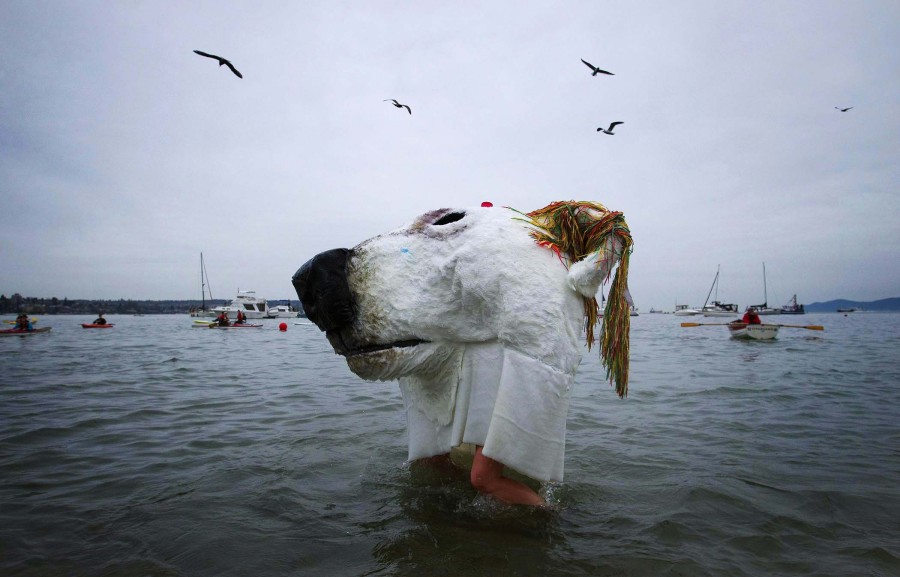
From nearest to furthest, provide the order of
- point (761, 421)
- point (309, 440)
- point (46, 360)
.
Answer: point (309, 440) < point (761, 421) < point (46, 360)

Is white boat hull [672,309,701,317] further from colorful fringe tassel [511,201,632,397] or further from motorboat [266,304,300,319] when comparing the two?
colorful fringe tassel [511,201,632,397]

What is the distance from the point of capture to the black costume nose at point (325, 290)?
6.21 ft

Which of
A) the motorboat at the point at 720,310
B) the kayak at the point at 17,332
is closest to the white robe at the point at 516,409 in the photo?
the kayak at the point at 17,332

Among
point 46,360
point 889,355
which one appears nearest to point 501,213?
point 46,360

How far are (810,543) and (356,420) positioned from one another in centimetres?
338

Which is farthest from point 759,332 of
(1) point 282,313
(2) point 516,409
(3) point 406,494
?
(1) point 282,313

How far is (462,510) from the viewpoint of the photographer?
2.21 m

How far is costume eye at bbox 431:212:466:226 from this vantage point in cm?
215

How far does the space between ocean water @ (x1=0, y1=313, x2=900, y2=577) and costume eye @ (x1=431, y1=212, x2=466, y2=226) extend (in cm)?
132

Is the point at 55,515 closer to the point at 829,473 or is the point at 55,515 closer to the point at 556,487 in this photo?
the point at 556,487

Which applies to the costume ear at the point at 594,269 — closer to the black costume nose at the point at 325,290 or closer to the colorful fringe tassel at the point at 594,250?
the colorful fringe tassel at the point at 594,250

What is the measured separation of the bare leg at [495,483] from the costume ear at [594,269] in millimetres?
761

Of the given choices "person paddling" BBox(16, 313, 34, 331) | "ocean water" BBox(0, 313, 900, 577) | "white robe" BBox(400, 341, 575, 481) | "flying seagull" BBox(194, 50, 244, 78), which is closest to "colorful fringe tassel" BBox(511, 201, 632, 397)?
"white robe" BBox(400, 341, 575, 481)

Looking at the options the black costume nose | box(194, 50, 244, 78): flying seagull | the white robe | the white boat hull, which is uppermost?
box(194, 50, 244, 78): flying seagull
